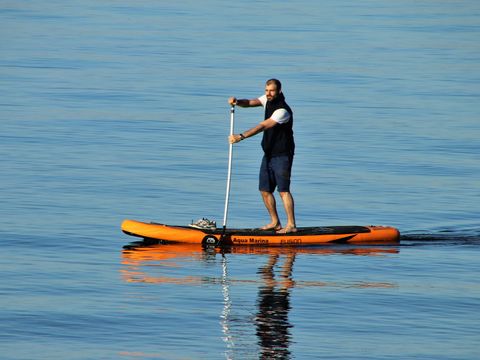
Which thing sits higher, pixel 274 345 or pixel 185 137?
pixel 185 137

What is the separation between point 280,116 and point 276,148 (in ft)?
2.06

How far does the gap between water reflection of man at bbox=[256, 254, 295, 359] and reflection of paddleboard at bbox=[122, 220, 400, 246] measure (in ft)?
2.84

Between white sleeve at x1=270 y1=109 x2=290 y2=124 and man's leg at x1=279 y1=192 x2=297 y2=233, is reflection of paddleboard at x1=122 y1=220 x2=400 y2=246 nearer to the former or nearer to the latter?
man's leg at x1=279 y1=192 x2=297 y2=233

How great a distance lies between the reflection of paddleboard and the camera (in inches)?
832

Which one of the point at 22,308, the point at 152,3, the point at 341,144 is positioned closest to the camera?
the point at 22,308

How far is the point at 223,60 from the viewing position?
49.9 m

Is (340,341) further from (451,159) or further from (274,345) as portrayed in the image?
(451,159)

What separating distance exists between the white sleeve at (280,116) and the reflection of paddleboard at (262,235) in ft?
5.83

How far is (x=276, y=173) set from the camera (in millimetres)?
21453

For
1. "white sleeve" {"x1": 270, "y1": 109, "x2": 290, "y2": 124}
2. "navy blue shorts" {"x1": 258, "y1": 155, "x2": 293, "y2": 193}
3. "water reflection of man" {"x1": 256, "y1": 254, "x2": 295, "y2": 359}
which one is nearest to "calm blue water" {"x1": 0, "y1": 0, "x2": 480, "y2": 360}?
"water reflection of man" {"x1": 256, "y1": 254, "x2": 295, "y2": 359}

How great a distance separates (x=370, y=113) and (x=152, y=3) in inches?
1619

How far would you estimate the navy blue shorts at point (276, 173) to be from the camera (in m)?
21.4

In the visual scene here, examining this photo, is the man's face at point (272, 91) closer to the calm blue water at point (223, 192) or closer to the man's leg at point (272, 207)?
the man's leg at point (272, 207)

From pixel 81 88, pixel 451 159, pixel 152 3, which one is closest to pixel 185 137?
pixel 451 159
